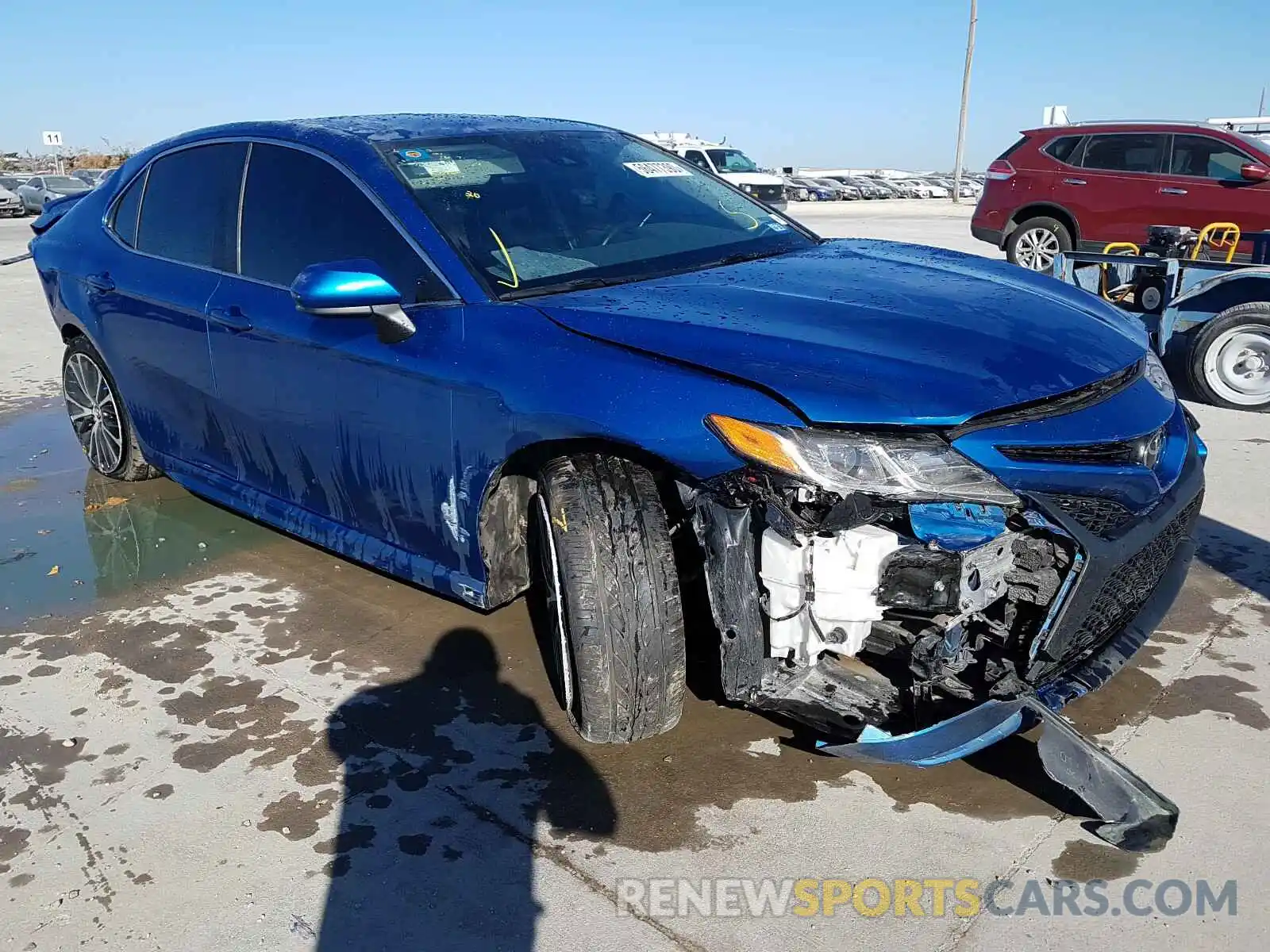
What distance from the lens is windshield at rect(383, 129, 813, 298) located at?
308cm

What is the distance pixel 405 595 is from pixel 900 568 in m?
2.14

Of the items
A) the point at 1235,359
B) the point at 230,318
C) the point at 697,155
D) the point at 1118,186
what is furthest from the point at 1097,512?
the point at 697,155

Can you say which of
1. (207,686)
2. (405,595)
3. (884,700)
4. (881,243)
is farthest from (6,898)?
(881,243)

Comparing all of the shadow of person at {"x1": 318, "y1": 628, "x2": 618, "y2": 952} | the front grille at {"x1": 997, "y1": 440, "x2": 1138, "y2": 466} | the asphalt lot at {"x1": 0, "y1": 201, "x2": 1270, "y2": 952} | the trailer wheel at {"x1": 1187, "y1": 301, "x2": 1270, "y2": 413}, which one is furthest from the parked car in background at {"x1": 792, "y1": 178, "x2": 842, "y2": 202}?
the front grille at {"x1": 997, "y1": 440, "x2": 1138, "y2": 466}

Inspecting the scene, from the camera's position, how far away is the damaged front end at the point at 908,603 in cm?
225

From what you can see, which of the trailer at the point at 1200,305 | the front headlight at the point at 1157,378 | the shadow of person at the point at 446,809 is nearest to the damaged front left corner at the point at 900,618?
the shadow of person at the point at 446,809

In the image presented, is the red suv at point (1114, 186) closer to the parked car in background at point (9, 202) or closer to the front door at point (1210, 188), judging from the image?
the front door at point (1210, 188)

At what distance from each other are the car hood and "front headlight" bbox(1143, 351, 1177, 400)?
0.05m

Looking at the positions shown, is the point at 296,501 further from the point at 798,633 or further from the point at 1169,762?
the point at 1169,762

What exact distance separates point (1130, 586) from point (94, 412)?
4.55 metres

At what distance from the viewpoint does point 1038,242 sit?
10.9 m

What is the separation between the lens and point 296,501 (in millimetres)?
3666

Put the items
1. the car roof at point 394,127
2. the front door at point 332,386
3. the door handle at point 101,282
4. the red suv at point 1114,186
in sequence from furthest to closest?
the red suv at point 1114,186
the door handle at point 101,282
the car roof at point 394,127
the front door at point 332,386

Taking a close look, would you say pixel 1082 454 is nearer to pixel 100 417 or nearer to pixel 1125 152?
pixel 100 417
